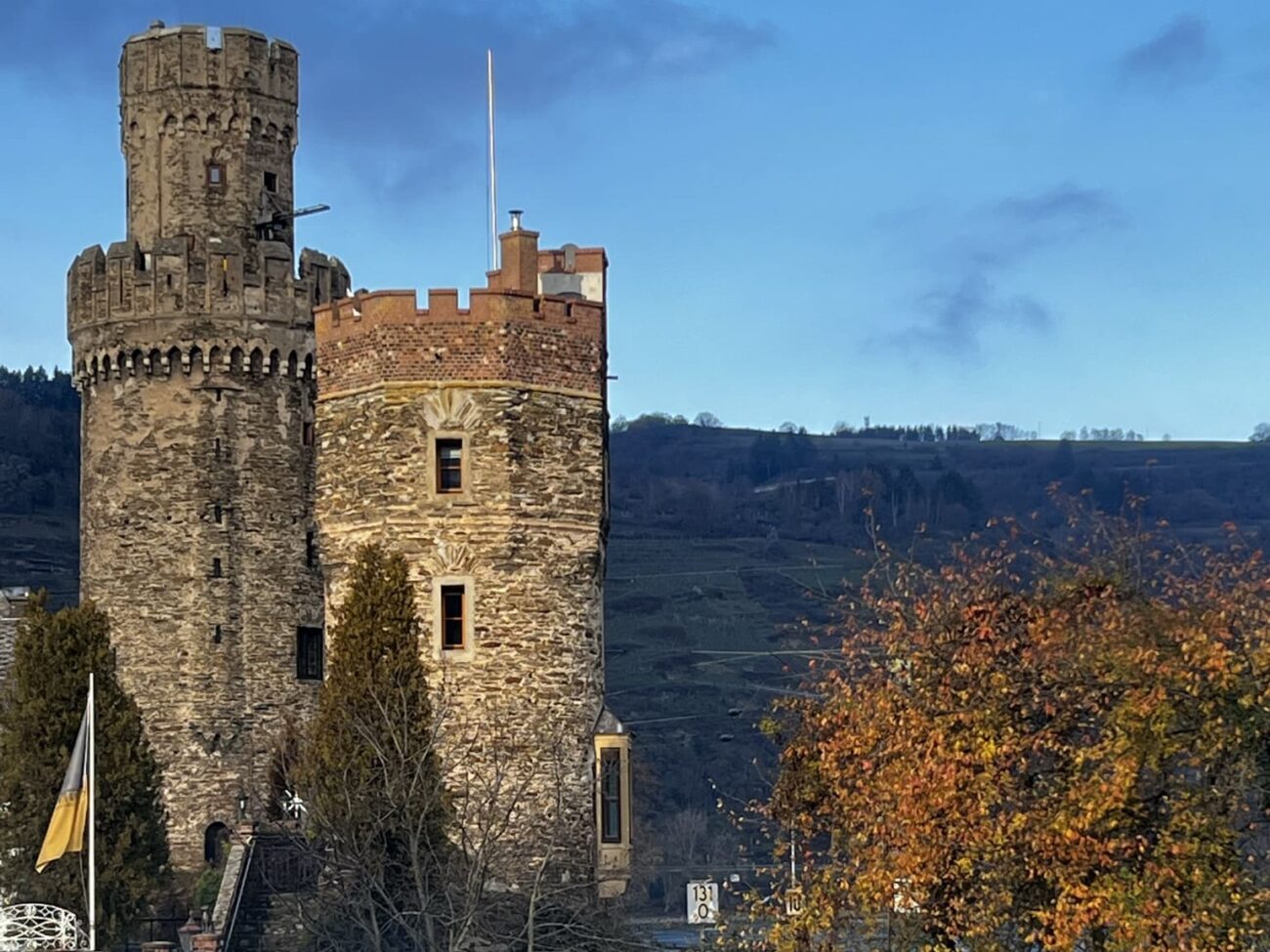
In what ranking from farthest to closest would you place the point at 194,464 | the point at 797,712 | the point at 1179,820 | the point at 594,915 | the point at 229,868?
the point at 194,464, the point at 229,868, the point at 594,915, the point at 797,712, the point at 1179,820

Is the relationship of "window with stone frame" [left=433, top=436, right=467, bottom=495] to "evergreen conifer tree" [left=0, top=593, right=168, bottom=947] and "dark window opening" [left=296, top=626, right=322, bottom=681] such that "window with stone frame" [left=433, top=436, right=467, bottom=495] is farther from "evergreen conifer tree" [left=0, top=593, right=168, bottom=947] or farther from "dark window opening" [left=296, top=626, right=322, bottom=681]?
"dark window opening" [left=296, top=626, right=322, bottom=681]

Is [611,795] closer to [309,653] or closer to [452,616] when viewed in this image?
[452,616]

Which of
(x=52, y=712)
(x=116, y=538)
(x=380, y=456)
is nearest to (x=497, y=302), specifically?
(x=380, y=456)

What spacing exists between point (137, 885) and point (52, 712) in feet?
11.4

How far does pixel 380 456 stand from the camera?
164 feet

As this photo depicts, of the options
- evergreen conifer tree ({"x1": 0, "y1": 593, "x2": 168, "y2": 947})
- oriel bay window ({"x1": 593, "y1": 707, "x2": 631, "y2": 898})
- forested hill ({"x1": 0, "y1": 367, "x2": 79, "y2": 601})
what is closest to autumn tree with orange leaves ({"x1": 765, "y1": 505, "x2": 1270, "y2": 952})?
oriel bay window ({"x1": 593, "y1": 707, "x2": 631, "y2": 898})

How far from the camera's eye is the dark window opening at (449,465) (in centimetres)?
4956

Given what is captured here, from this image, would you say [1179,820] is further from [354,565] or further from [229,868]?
[229,868]

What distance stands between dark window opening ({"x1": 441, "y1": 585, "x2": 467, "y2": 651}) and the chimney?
5630 mm

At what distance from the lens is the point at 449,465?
163ft

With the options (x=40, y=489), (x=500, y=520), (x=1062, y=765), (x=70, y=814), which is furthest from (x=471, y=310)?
(x=40, y=489)

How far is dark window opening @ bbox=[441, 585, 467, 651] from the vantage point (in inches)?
1932

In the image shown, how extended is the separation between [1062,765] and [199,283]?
32403mm

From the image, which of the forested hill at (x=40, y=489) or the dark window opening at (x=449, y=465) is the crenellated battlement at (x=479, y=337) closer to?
the dark window opening at (x=449, y=465)
